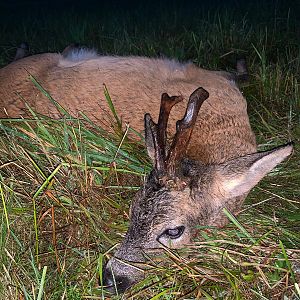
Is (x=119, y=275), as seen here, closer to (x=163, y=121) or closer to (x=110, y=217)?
(x=110, y=217)

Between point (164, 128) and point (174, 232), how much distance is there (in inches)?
24.9

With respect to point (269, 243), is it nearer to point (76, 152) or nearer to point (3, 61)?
point (76, 152)

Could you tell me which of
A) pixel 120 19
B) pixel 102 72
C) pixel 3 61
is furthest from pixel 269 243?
pixel 120 19

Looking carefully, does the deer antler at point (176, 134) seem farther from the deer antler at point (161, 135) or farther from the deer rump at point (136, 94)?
the deer rump at point (136, 94)

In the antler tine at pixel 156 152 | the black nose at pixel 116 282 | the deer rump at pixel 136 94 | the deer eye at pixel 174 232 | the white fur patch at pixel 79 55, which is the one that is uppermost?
the antler tine at pixel 156 152

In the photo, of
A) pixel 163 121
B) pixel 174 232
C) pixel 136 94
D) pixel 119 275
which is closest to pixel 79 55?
pixel 136 94

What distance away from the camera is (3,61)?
24.0 ft

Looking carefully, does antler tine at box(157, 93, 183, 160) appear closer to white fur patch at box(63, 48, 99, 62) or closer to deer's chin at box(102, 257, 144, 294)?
deer's chin at box(102, 257, 144, 294)

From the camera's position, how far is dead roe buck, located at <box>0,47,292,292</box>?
3639 mm

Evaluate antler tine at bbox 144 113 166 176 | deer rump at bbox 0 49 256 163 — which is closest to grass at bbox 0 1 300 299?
deer rump at bbox 0 49 256 163

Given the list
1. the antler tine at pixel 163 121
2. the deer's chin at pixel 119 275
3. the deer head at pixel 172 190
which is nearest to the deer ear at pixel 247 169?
the deer head at pixel 172 190

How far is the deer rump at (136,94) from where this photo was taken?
14.6 feet

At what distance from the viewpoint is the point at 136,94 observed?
479 cm

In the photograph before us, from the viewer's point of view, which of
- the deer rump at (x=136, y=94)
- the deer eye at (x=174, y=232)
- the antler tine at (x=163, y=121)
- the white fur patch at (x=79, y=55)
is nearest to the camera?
the antler tine at (x=163, y=121)
